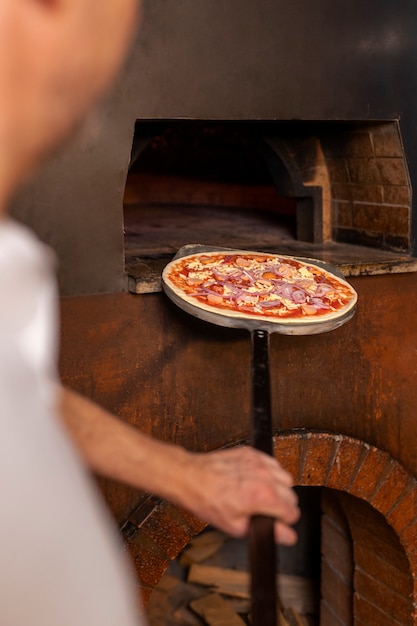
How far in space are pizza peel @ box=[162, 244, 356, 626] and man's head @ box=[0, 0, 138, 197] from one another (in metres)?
0.70

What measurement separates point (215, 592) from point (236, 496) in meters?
3.48

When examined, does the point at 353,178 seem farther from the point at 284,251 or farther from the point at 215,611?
the point at 215,611

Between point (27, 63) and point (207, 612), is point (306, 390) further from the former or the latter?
point (27, 63)

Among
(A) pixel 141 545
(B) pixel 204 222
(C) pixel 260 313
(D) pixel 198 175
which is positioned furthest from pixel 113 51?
(D) pixel 198 175

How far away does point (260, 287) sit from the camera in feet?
7.82

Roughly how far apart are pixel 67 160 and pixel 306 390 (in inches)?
50.6

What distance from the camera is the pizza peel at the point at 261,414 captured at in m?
1.02

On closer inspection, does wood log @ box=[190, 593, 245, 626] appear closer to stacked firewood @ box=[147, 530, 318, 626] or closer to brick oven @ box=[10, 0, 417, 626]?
stacked firewood @ box=[147, 530, 318, 626]

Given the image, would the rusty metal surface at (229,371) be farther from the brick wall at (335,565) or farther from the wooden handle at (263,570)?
the wooden handle at (263,570)

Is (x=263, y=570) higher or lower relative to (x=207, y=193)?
lower

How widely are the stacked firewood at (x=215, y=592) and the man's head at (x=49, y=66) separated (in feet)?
12.6

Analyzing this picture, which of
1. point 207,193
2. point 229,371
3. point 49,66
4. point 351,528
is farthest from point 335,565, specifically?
point 49,66

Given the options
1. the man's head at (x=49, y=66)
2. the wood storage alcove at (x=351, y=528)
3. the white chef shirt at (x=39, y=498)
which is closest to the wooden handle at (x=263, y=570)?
the white chef shirt at (x=39, y=498)

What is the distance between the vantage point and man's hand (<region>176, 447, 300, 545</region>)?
41.9 inches
